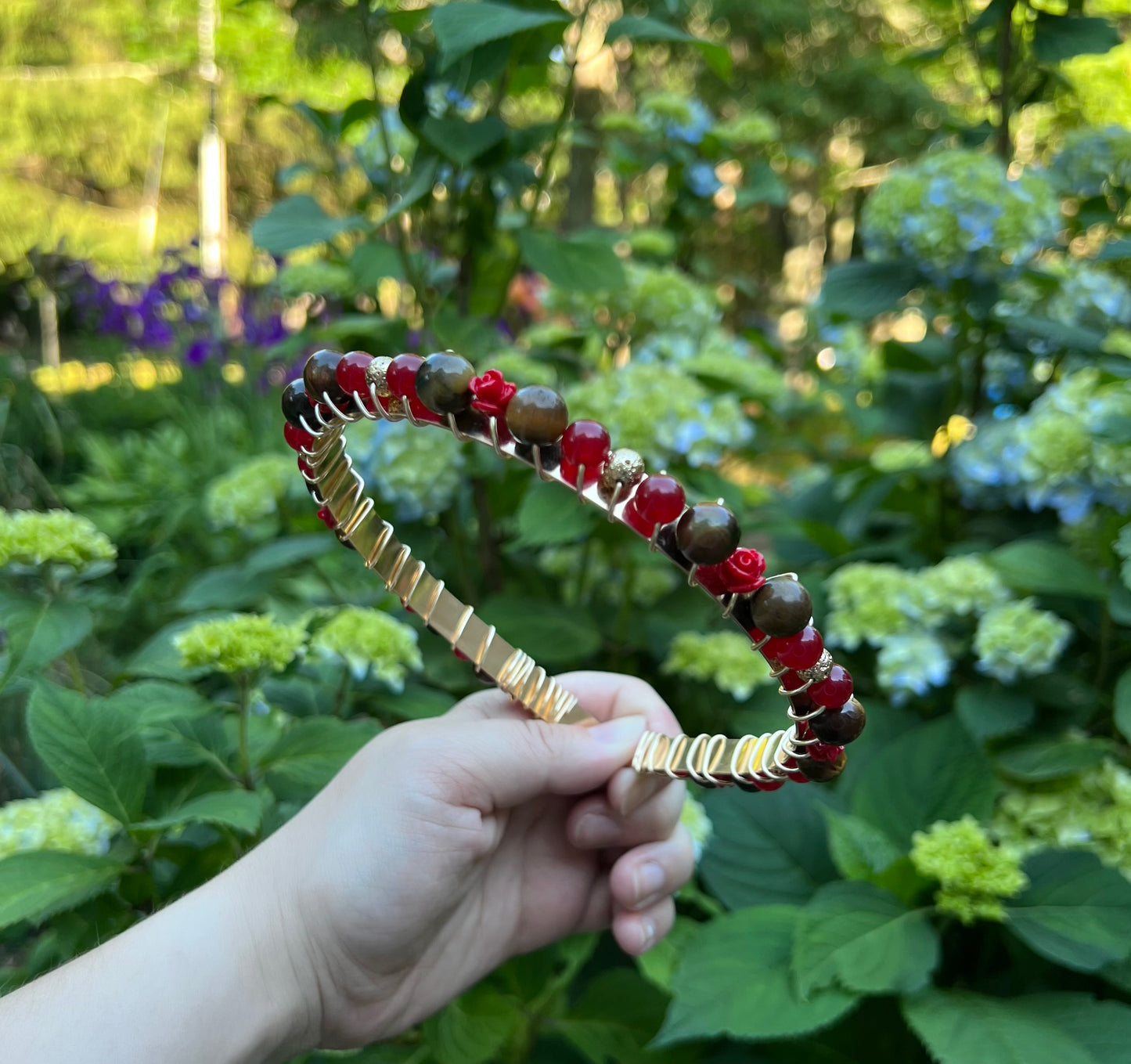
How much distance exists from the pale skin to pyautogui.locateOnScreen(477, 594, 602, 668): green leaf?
0.18 meters

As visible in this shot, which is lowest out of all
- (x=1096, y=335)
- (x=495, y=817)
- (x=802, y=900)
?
(x=802, y=900)

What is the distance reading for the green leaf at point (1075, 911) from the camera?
939mm

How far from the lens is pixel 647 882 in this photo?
104 cm

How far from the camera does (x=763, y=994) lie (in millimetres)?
970

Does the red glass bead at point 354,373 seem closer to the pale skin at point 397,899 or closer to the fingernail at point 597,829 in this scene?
the pale skin at point 397,899

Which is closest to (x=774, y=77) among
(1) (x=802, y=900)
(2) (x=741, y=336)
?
(2) (x=741, y=336)

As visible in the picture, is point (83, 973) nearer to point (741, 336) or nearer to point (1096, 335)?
point (1096, 335)

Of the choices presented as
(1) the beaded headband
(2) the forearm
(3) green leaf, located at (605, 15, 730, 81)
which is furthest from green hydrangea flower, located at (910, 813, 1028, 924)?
(3) green leaf, located at (605, 15, 730, 81)

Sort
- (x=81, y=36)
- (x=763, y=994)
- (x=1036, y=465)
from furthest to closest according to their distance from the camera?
(x=81, y=36) < (x=1036, y=465) < (x=763, y=994)

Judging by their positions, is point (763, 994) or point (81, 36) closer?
point (763, 994)

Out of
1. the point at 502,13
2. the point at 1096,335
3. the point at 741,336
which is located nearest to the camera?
the point at 502,13

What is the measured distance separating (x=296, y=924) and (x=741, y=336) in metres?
1.80

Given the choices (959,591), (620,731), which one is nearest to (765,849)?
(620,731)

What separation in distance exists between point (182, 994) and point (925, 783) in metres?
0.90
